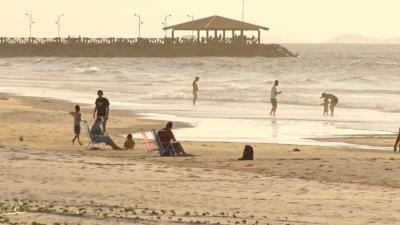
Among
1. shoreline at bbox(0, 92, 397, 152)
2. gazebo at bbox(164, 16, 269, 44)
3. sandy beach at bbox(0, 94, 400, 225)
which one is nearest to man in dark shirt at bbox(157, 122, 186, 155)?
sandy beach at bbox(0, 94, 400, 225)

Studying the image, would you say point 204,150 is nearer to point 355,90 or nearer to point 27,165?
point 27,165

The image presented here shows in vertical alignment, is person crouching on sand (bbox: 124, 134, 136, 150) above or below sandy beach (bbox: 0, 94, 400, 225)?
below

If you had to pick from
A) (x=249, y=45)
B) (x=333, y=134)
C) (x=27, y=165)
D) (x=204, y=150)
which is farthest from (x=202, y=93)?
(x=249, y=45)

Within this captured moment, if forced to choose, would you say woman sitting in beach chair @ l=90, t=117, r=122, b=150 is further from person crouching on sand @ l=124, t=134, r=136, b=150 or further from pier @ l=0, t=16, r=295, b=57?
pier @ l=0, t=16, r=295, b=57

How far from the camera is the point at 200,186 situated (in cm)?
1434

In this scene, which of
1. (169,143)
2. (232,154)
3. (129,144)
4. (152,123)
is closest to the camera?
(169,143)

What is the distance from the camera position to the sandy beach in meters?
11.8

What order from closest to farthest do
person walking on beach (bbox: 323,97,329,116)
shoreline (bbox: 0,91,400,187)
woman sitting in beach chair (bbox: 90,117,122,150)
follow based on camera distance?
1. shoreline (bbox: 0,91,400,187)
2. woman sitting in beach chair (bbox: 90,117,122,150)
3. person walking on beach (bbox: 323,97,329,116)

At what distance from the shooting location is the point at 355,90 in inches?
2160

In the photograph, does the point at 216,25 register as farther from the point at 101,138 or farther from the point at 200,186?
the point at 200,186

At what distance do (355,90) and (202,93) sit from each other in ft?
34.3

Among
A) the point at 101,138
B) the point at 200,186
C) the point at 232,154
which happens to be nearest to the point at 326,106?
the point at 232,154

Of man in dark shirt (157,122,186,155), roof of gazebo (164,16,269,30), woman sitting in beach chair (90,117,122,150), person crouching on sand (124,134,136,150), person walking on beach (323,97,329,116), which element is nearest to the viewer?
man in dark shirt (157,122,186,155)

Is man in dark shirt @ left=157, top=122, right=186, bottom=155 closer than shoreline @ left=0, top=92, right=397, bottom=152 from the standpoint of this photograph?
Yes
